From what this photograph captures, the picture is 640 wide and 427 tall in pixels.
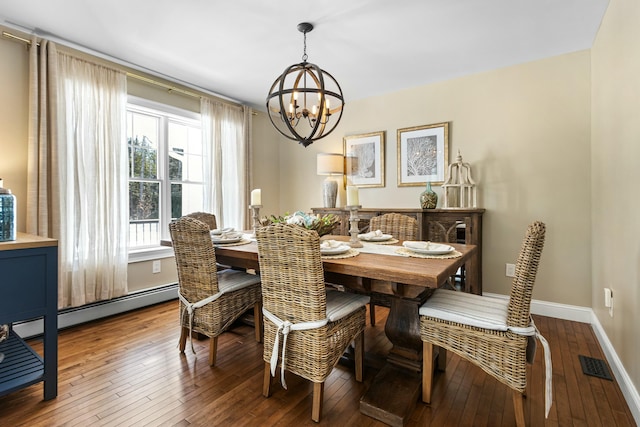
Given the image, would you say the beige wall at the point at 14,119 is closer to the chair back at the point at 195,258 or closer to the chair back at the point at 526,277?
the chair back at the point at 195,258

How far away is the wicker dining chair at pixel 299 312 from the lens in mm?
1541

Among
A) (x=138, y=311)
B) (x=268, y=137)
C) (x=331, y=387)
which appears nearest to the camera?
(x=331, y=387)

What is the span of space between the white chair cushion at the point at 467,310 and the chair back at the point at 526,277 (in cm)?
7

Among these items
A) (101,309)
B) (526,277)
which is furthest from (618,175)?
(101,309)

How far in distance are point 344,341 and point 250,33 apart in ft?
7.90

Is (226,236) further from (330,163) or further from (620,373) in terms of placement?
(620,373)

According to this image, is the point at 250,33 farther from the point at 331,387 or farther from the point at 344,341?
the point at 331,387

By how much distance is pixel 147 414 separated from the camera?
162cm

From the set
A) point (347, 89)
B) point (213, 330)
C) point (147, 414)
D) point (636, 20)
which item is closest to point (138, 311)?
point (213, 330)

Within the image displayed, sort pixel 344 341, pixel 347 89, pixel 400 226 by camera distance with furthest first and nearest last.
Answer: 1. pixel 347 89
2. pixel 400 226
3. pixel 344 341

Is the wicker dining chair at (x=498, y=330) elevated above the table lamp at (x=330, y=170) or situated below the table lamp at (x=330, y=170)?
below

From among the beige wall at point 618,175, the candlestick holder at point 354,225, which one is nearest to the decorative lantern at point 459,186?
the beige wall at point 618,175

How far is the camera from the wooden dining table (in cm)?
147

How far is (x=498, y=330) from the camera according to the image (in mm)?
1479
